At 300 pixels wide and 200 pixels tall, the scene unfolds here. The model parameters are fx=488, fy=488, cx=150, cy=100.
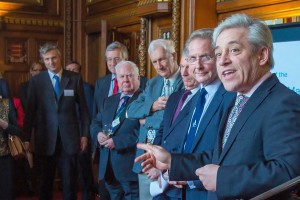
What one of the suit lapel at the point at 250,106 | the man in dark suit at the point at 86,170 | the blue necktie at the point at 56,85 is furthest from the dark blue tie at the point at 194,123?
A: the man in dark suit at the point at 86,170

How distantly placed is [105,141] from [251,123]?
2325mm

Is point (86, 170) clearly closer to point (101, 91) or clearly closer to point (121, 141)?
point (101, 91)

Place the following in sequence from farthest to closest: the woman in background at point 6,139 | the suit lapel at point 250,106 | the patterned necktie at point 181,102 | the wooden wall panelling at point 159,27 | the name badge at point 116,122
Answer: the wooden wall panelling at point 159,27 < the woman in background at point 6,139 < the name badge at point 116,122 < the patterned necktie at point 181,102 < the suit lapel at point 250,106

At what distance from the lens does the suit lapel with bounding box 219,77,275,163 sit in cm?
165

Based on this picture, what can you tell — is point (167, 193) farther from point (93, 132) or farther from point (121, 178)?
point (93, 132)

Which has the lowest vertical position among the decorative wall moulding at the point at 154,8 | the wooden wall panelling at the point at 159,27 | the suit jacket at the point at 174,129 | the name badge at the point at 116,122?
the name badge at the point at 116,122

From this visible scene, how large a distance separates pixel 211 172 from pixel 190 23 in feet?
9.94

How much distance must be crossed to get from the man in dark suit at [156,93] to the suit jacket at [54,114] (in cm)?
147

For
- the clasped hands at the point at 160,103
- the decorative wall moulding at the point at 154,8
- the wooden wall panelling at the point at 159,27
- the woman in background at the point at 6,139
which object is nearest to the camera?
the clasped hands at the point at 160,103

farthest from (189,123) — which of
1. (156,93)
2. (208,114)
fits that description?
(156,93)

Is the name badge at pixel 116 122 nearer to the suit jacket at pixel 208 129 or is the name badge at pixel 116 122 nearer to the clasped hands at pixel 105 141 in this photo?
the clasped hands at pixel 105 141

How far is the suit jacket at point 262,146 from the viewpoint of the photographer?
4.94 ft

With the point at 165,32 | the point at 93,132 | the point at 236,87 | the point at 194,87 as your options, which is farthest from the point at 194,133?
the point at 165,32

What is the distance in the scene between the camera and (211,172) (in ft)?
5.44
